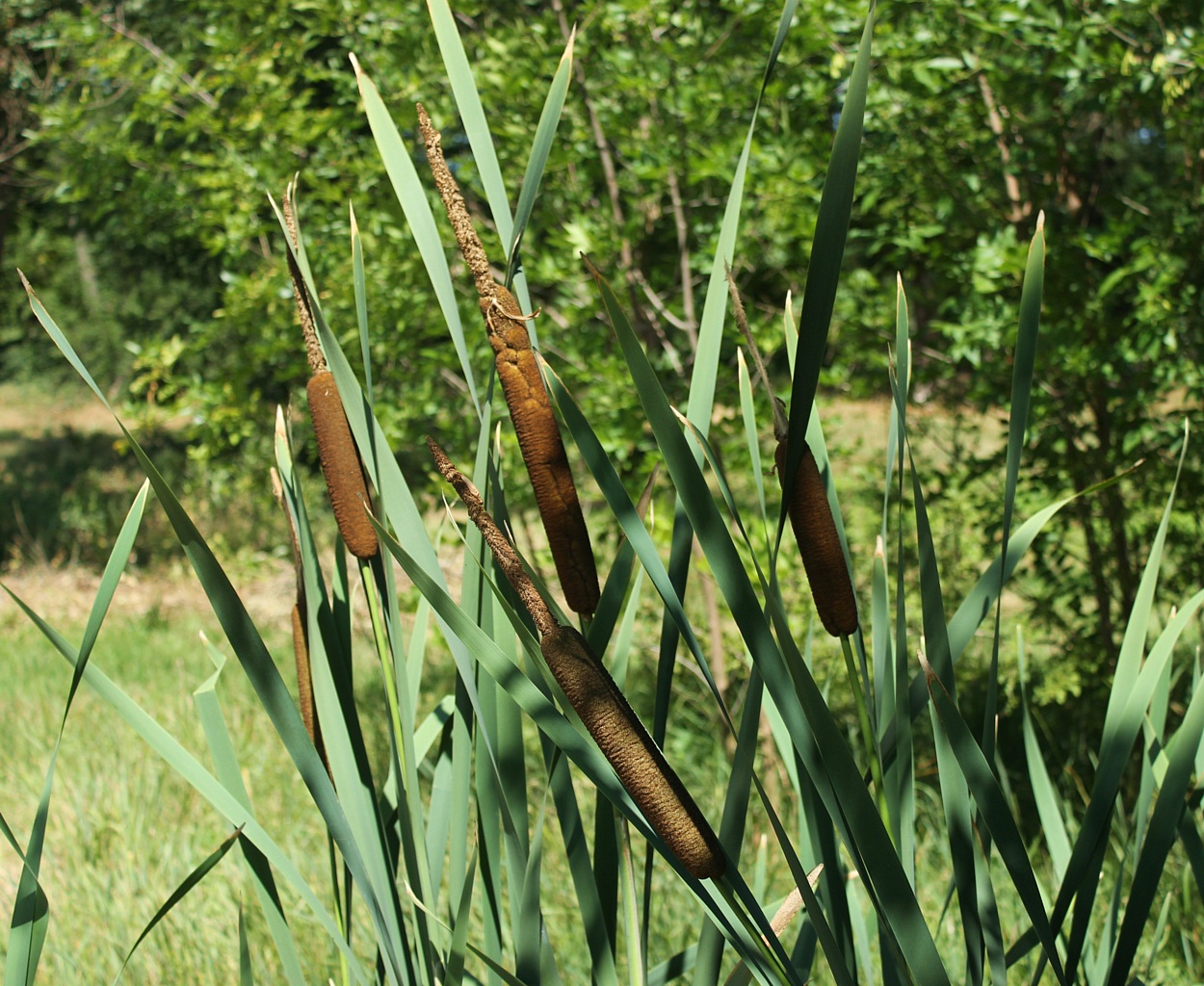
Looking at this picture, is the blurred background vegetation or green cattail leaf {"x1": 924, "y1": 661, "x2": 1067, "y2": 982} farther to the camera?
the blurred background vegetation

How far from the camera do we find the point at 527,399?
634mm

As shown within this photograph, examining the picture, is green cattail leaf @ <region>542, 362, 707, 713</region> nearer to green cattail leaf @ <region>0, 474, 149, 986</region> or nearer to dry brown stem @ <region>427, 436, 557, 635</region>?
dry brown stem @ <region>427, 436, 557, 635</region>

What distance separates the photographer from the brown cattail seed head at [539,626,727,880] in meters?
0.57

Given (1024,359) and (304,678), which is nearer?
(1024,359)

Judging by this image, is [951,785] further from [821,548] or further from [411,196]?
[411,196]

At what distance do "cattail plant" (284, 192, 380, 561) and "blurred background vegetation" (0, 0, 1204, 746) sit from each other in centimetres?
158

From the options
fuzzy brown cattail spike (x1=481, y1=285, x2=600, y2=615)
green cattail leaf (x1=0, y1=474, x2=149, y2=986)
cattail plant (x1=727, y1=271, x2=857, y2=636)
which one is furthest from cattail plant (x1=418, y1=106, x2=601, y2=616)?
green cattail leaf (x1=0, y1=474, x2=149, y2=986)

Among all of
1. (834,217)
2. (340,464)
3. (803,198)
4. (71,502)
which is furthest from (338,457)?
(71,502)

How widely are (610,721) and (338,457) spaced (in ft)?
1.01

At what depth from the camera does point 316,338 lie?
0.78 m

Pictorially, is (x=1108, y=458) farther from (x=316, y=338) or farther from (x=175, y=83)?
(x=175, y=83)

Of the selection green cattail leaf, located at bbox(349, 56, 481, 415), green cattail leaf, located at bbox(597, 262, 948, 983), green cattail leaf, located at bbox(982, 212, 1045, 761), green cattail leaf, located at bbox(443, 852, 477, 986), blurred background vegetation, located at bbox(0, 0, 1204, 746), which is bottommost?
green cattail leaf, located at bbox(443, 852, 477, 986)

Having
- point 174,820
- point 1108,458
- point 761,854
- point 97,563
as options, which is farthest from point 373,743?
point 97,563

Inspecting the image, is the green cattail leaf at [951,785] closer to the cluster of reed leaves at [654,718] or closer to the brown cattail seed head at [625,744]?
the cluster of reed leaves at [654,718]
